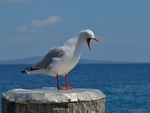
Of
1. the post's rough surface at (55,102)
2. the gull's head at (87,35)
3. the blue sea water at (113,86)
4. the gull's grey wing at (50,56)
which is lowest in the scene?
the blue sea water at (113,86)

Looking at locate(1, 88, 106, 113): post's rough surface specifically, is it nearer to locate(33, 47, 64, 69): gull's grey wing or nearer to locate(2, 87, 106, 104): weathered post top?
locate(2, 87, 106, 104): weathered post top

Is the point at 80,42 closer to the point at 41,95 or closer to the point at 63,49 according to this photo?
the point at 63,49

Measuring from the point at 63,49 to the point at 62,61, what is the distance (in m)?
0.22

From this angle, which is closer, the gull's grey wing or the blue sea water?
the gull's grey wing

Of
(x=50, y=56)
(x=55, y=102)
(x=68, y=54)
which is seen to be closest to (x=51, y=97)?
(x=55, y=102)

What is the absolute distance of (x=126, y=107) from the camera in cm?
2806

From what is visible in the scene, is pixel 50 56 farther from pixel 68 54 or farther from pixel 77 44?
pixel 77 44

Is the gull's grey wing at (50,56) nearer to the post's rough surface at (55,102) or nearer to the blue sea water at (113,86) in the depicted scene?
the post's rough surface at (55,102)

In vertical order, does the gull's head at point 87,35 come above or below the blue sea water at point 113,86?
above

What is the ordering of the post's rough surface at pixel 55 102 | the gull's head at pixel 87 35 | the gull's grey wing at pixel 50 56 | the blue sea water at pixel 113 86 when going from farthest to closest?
the blue sea water at pixel 113 86, the gull's grey wing at pixel 50 56, the gull's head at pixel 87 35, the post's rough surface at pixel 55 102

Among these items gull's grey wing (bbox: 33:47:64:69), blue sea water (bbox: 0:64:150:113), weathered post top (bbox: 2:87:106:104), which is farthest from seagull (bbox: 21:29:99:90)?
blue sea water (bbox: 0:64:150:113)

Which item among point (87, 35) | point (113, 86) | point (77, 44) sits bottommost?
point (113, 86)

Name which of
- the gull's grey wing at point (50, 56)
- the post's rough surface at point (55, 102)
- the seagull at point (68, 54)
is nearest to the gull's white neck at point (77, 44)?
the seagull at point (68, 54)

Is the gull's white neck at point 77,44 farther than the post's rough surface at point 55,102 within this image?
Yes
